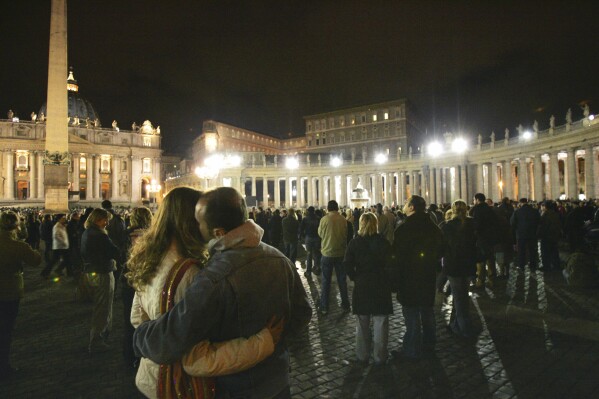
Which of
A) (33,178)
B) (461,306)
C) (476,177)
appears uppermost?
(33,178)

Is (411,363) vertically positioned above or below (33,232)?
below

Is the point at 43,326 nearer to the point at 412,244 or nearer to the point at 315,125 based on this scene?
the point at 412,244


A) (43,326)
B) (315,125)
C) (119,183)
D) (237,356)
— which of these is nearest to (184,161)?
(119,183)

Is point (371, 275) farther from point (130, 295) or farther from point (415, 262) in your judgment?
point (130, 295)

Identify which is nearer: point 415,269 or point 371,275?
point 371,275

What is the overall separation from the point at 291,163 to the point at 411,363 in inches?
2341

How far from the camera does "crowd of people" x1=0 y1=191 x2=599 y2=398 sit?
2.06 m

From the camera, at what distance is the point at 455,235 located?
722 centimetres

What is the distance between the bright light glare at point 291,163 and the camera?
63463mm

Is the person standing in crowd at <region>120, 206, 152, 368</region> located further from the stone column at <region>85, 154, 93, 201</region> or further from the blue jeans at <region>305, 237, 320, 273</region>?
the stone column at <region>85, 154, 93, 201</region>

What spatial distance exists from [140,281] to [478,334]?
6.26 metres

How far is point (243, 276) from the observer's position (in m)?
2.07

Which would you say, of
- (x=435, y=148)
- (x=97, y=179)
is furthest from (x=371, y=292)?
(x=97, y=179)

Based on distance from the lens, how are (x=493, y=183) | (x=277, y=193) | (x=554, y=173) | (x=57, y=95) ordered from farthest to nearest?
1. (x=277, y=193)
2. (x=493, y=183)
3. (x=554, y=173)
4. (x=57, y=95)
